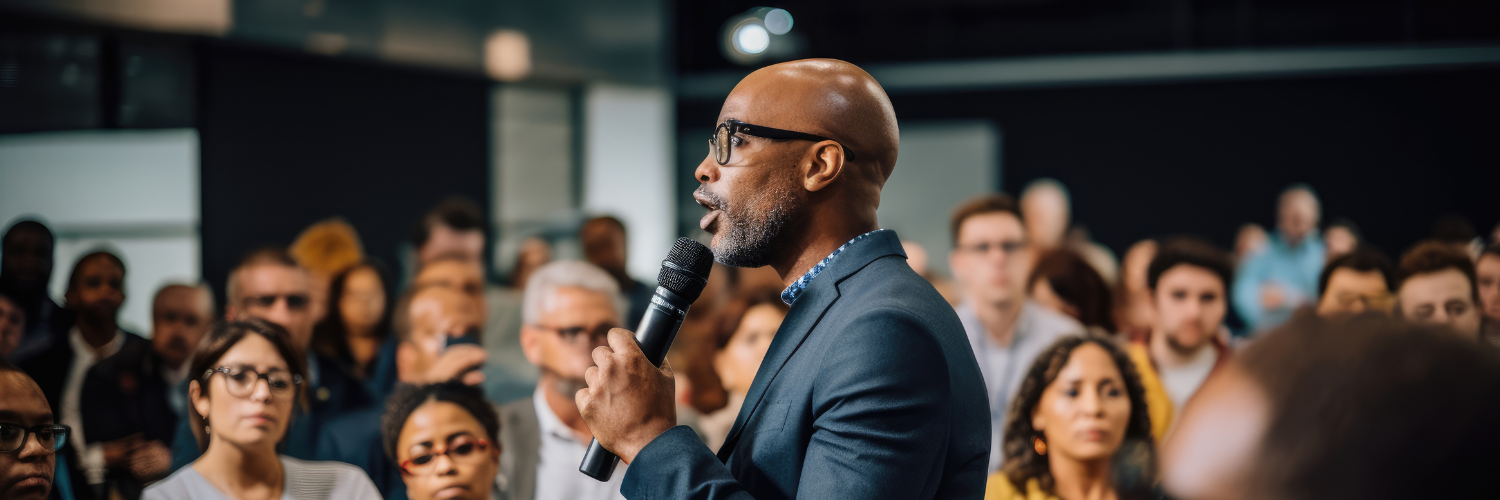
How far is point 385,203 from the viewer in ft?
20.2

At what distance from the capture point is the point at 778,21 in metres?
8.74

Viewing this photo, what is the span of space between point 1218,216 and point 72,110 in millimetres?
7784

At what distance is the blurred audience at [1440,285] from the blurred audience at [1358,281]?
1.7 inches

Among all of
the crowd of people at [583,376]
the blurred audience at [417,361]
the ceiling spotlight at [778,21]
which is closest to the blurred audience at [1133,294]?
the crowd of people at [583,376]

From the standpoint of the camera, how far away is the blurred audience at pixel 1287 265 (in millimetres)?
5926

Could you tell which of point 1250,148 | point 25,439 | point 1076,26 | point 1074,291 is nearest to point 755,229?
point 25,439

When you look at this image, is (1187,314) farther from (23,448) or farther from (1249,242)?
(1249,242)

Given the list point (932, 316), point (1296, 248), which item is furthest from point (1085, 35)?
point (932, 316)

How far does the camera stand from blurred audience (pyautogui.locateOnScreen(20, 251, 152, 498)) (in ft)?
8.07

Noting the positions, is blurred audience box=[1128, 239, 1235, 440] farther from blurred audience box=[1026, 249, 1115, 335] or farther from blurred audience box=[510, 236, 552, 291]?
blurred audience box=[510, 236, 552, 291]

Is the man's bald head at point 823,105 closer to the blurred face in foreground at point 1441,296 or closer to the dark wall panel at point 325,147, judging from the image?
the blurred face in foreground at point 1441,296

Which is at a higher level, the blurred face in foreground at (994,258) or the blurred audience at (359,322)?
the blurred face in foreground at (994,258)

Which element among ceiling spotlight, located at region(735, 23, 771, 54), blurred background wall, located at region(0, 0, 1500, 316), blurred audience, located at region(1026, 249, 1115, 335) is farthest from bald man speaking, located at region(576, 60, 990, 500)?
ceiling spotlight, located at region(735, 23, 771, 54)

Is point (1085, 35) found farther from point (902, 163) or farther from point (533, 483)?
point (533, 483)
